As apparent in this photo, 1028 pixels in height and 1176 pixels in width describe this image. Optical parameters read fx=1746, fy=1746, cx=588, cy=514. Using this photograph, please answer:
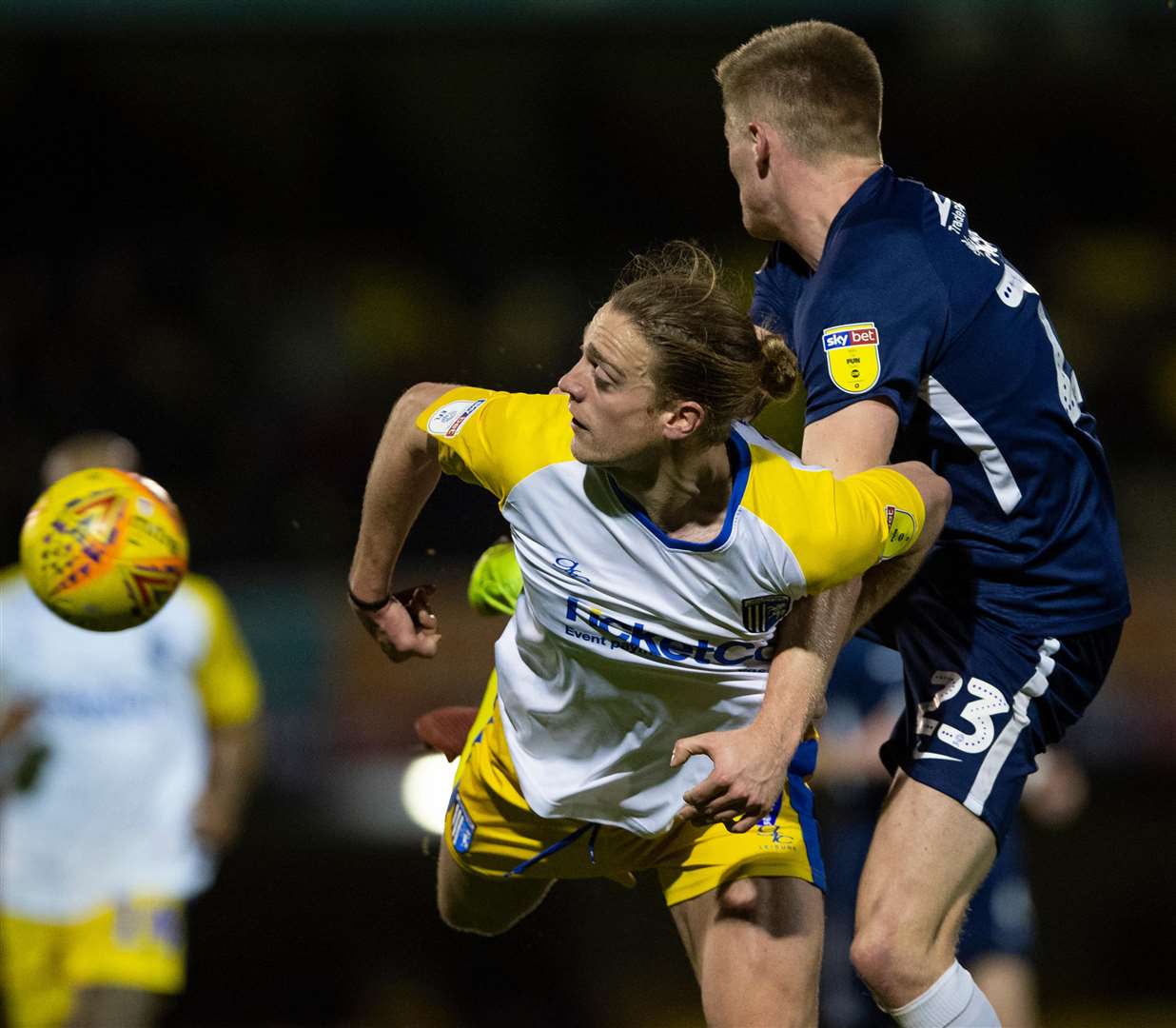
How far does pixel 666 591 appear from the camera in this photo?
3.25 metres

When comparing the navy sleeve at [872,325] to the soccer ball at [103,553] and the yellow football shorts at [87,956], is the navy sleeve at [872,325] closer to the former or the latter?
the soccer ball at [103,553]

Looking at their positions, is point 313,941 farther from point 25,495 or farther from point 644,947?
point 25,495

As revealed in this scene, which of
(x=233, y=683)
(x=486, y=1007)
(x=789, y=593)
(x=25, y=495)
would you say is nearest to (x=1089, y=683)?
(x=789, y=593)

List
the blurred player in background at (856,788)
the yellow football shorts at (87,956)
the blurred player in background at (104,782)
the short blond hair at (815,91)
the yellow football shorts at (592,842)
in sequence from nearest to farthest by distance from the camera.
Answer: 1. the yellow football shorts at (592,842)
2. the short blond hair at (815,91)
3. the blurred player in background at (856,788)
4. the yellow football shorts at (87,956)
5. the blurred player in background at (104,782)

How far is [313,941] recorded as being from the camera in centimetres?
901

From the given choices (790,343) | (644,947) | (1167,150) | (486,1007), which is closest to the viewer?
(790,343)

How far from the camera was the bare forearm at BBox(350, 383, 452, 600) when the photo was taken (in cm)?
362

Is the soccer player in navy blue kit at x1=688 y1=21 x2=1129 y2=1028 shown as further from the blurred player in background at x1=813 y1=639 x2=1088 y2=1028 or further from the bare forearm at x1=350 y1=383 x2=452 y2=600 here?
the blurred player in background at x1=813 y1=639 x2=1088 y2=1028

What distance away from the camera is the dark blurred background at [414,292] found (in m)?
8.59

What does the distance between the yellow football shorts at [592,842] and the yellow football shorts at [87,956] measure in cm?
320

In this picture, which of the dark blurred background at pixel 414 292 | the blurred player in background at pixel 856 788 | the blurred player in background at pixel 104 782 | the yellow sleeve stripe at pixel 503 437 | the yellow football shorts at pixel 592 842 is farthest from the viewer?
the dark blurred background at pixel 414 292

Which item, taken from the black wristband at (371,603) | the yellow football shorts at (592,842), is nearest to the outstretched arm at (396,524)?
the black wristband at (371,603)

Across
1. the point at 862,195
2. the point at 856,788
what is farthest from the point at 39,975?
the point at 862,195

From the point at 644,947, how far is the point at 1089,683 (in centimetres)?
589
